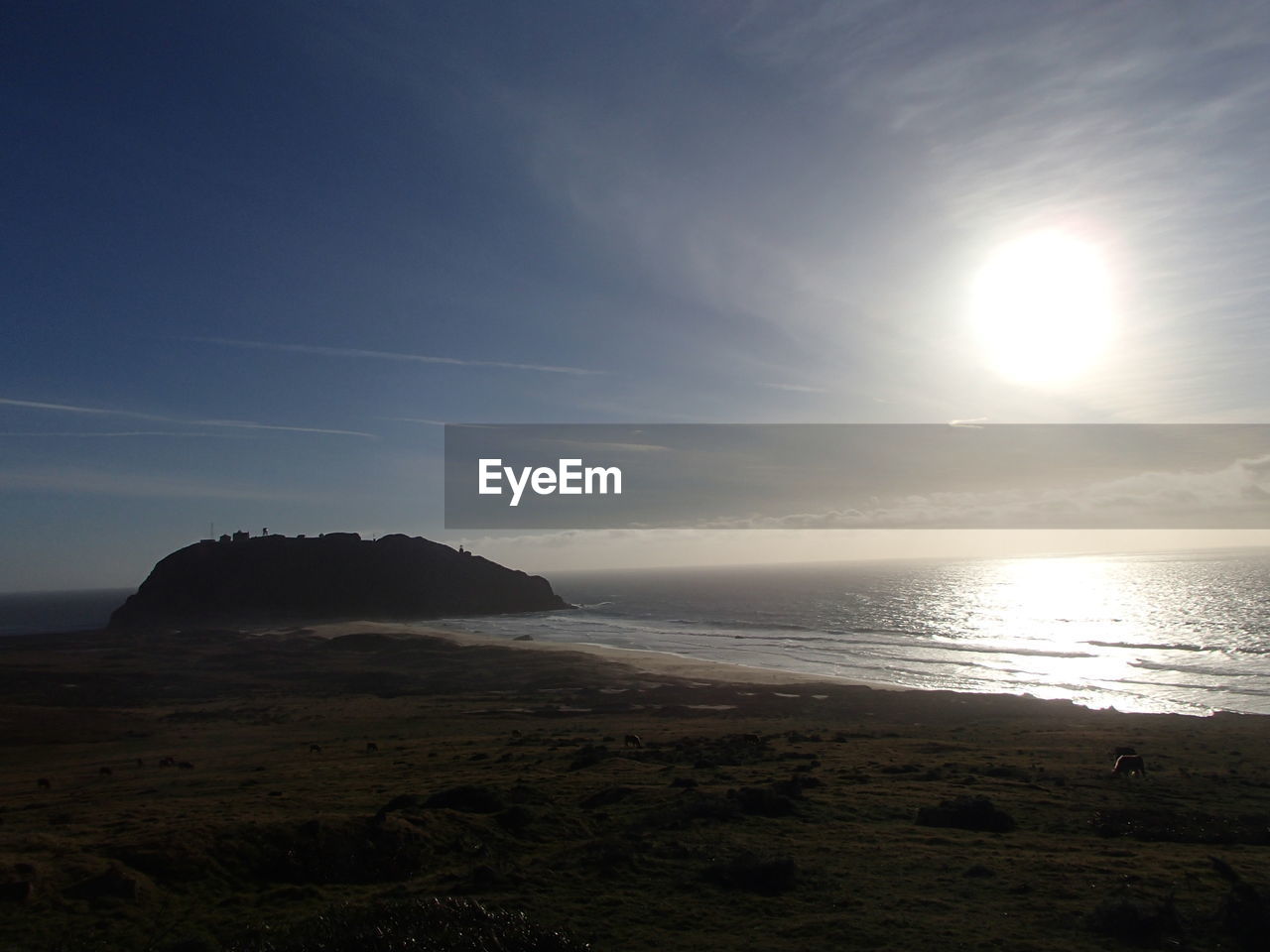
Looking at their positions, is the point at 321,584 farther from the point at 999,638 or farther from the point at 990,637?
the point at 999,638

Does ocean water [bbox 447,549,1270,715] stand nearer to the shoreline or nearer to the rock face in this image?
the shoreline

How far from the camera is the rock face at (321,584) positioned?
12612cm

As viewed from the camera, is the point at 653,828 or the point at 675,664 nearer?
the point at 653,828

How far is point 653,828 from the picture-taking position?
16344 mm

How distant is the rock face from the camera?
126 metres

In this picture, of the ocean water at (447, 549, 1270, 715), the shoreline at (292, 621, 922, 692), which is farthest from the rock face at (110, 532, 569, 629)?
the shoreline at (292, 621, 922, 692)

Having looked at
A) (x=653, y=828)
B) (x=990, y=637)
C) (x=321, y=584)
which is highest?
(x=321, y=584)

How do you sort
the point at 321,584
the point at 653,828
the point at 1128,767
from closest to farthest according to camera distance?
the point at 653,828 < the point at 1128,767 < the point at 321,584

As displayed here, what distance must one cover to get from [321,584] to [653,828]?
132 m

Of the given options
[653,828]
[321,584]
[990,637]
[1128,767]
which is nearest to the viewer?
[653,828]

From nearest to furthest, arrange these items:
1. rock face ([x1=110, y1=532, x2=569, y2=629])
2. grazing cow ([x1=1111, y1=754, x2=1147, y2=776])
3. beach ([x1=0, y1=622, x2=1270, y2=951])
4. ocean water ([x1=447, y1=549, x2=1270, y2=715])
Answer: beach ([x1=0, y1=622, x2=1270, y2=951]), grazing cow ([x1=1111, y1=754, x2=1147, y2=776]), ocean water ([x1=447, y1=549, x2=1270, y2=715]), rock face ([x1=110, y1=532, x2=569, y2=629])

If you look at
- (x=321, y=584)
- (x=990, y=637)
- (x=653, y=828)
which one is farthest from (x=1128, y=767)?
(x=321, y=584)

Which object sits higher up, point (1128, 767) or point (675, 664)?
point (1128, 767)

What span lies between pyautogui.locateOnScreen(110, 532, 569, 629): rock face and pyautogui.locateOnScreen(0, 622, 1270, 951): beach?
95.2 metres
